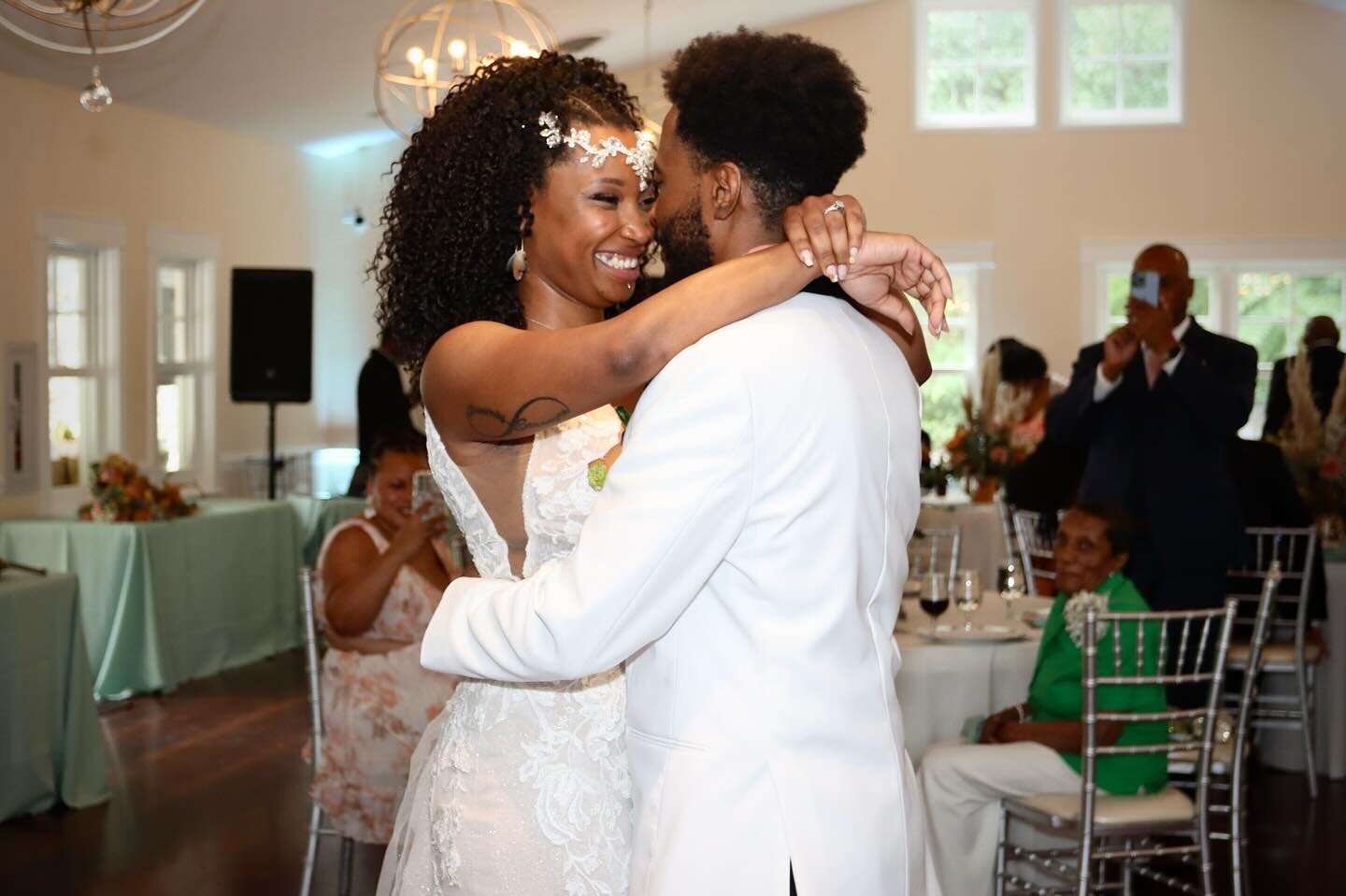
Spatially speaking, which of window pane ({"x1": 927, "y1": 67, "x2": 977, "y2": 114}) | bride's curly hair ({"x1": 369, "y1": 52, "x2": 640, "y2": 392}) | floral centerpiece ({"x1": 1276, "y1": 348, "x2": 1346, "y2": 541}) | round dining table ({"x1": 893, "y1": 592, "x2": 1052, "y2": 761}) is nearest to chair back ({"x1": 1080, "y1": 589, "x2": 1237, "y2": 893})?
round dining table ({"x1": 893, "y1": 592, "x2": 1052, "y2": 761})

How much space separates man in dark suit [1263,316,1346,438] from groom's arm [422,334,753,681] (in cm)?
815

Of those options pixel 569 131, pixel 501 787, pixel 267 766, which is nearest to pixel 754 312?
pixel 569 131

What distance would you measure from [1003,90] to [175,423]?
281 inches

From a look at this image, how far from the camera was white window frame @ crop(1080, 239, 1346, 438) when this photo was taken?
12344mm

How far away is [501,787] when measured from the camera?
75.3 inches

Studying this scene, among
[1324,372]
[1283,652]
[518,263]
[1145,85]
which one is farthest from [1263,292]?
[518,263]

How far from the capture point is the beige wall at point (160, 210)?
28.7ft

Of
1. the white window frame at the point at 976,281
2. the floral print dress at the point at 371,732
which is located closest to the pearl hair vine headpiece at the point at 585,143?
the floral print dress at the point at 371,732

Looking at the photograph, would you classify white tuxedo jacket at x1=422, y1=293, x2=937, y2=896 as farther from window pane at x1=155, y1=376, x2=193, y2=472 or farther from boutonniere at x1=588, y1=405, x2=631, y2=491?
window pane at x1=155, y1=376, x2=193, y2=472

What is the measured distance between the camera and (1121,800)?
3.74 metres

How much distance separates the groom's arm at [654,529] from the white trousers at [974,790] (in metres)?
2.50

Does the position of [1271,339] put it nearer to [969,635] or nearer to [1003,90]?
[1003,90]

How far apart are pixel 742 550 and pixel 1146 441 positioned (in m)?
3.72

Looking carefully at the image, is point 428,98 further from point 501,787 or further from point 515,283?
point 501,787
